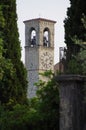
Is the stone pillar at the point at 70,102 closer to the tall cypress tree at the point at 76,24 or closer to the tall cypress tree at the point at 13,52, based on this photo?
the tall cypress tree at the point at 76,24

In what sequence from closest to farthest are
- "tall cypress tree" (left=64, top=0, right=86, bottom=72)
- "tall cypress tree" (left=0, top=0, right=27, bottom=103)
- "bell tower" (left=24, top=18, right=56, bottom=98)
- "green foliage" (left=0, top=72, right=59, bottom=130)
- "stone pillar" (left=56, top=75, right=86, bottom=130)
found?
"stone pillar" (left=56, top=75, right=86, bottom=130)
"green foliage" (left=0, top=72, right=59, bottom=130)
"tall cypress tree" (left=64, top=0, right=86, bottom=72)
"tall cypress tree" (left=0, top=0, right=27, bottom=103)
"bell tower" (left=24, top=18, right=56, bottom=98)

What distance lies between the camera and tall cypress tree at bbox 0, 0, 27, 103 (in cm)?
2677

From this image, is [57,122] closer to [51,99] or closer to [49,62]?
[51,99]

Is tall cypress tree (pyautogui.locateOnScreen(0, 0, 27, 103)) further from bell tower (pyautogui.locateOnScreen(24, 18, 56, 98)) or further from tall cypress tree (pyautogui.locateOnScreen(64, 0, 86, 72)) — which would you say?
bell tower (pyautogui.locateOnScreen(24, 18, 56, 98))

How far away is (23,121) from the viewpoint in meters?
18.7

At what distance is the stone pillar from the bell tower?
203 ft

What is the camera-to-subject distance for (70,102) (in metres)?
15.9

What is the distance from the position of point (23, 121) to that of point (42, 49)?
2416 inches

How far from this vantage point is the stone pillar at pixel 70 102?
15.8m

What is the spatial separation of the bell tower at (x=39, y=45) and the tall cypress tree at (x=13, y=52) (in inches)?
1987

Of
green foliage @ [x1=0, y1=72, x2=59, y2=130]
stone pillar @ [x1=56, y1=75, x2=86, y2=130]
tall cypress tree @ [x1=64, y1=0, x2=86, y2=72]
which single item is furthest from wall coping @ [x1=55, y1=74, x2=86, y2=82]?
tall cypress tree @ [x1=64, y1=0, x2=86, y2=72]

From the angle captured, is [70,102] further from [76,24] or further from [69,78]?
[76,24]

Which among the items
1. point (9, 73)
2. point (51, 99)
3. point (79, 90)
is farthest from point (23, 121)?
point (9, 73)

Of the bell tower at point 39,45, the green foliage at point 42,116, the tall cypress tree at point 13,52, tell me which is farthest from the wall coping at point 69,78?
the bell tower at point 39,45
